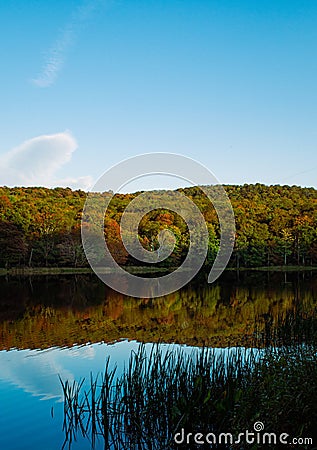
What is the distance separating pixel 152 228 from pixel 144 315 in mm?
23393

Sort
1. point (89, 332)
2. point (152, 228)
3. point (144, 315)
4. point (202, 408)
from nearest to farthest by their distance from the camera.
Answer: point (202, 408) → point (89, 332) → point (144, 315) → point (152, 228)

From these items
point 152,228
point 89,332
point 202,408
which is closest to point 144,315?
point 89,332

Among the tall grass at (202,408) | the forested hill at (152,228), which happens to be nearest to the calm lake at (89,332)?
the tall grass at (202,408)

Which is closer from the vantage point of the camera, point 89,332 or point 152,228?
point 89,332

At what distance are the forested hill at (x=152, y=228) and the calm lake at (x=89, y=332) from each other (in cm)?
1468

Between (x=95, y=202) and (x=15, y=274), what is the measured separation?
11.5 m

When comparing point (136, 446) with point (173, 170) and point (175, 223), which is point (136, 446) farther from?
point (175, 223)

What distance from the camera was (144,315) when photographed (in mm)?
14641

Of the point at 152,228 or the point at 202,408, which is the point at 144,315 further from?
the point at 152,228

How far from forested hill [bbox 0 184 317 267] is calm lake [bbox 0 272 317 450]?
14682 millimetres

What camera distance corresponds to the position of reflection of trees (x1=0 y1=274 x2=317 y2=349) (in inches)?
420

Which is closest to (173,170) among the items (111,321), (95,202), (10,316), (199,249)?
(111,321)

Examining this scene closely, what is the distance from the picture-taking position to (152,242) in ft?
121

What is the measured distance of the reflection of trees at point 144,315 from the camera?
35.0 ft
